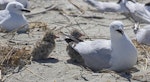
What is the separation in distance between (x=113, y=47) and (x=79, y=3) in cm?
453

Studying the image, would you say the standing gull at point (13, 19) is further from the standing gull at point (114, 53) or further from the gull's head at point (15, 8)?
the standing gull at point (114, 53)

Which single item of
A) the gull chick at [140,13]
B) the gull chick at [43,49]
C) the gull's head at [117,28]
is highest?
the gull's head at [117,28]

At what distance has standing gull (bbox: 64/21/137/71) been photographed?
647cm

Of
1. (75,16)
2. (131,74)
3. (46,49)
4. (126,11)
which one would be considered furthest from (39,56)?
(126,11)

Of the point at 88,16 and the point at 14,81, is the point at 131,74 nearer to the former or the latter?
the point at 14,81

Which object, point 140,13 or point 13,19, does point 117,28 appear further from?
point 140,13

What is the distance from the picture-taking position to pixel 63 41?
798 centimetres

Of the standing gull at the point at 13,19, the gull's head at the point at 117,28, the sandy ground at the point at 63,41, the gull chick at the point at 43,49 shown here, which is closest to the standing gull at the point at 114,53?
the gull's head at the point at 117,28

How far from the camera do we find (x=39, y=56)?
6.90 m

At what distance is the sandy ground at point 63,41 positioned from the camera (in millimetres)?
6160

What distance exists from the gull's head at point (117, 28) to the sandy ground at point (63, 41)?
538 millimetres

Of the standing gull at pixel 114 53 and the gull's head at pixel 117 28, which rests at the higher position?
the gull's head at pixel 117 28

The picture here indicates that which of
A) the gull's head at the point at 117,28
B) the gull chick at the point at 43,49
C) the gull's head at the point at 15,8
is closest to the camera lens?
the gull's head at the point at 117,28

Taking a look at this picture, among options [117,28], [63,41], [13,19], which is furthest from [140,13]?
[117,28]
